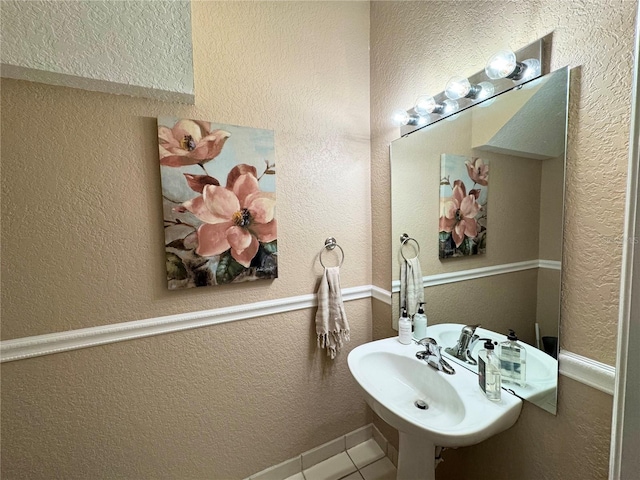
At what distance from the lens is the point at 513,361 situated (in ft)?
2.96

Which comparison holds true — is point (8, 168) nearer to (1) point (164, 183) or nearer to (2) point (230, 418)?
(1) point (164, 183)

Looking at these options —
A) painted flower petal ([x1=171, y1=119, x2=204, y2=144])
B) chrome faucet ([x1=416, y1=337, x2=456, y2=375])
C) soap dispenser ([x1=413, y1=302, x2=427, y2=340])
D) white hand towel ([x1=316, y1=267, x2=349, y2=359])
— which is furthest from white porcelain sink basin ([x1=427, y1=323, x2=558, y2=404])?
Result: painted flower petal ([x1=171, y1=119, x2=204, y2=144])

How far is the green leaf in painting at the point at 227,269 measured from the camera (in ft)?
3.93

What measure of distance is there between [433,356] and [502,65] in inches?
42.3

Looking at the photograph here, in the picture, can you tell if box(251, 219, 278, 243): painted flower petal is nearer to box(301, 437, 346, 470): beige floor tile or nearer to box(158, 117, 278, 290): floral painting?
box(158, 117, 278, 290): floral painting

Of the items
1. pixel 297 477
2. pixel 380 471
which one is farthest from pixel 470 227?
pixel 297 477

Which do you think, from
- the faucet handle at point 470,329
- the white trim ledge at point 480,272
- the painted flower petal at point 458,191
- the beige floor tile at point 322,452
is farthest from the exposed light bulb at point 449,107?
the beige floor tile at point 322,452

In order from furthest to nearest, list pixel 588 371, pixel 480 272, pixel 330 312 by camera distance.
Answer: pixel 330 312 → pixel 480 272 → pixel 588 371

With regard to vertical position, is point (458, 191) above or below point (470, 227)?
above

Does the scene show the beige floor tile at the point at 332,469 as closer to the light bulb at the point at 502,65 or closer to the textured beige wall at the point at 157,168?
the textured beige wall at the point at 157,168

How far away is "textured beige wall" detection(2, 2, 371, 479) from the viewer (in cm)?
96

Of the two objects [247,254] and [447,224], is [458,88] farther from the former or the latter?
[247,254]

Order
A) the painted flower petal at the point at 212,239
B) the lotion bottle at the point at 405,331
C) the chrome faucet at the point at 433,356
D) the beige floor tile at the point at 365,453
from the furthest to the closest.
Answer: the beige floor tile at the point at 365,453 < the lotion bottle at the point at 405,331 < the painted flower petal at the point at 212,239 < the chrome faucet at the point at 433,356

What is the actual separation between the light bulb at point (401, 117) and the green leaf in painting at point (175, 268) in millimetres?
1187
